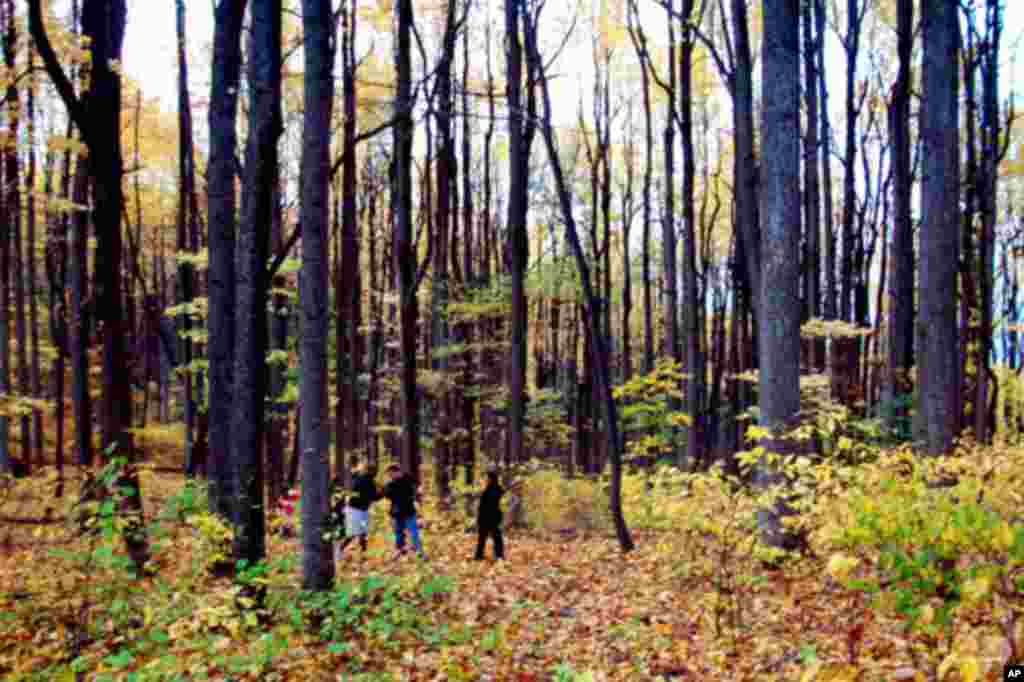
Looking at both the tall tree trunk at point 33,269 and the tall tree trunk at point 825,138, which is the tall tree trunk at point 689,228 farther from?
the tall tree trunk at point 33,269

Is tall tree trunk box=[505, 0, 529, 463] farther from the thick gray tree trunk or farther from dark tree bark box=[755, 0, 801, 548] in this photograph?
the thick gray tree trunk

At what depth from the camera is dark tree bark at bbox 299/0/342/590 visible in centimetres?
733

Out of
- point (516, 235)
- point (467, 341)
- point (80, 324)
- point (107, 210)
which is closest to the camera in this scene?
point (107, 210)

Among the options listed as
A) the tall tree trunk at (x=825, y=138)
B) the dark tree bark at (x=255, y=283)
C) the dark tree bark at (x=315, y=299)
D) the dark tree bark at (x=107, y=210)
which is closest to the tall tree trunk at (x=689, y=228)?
the tall tree trunk at (x=825, y=138)

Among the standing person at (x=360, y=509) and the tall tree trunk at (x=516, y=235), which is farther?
the tall tree trunk at (x=516, y=235)

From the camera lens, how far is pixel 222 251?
10.1m

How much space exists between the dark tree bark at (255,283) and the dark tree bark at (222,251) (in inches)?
100

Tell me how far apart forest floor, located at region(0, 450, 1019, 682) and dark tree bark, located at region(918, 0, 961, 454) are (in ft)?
9.11

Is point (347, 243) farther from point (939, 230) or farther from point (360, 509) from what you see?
point (939, 230)

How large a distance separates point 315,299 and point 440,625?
3.73m

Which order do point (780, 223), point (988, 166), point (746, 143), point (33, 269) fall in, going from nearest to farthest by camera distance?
point (780, 223), point (746, 143), point (988, 166), point (33, 269)

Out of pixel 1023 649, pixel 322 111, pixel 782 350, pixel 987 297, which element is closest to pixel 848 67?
pixel 987 297

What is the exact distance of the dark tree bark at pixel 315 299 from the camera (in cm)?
733

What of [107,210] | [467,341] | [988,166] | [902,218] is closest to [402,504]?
[107,210]
